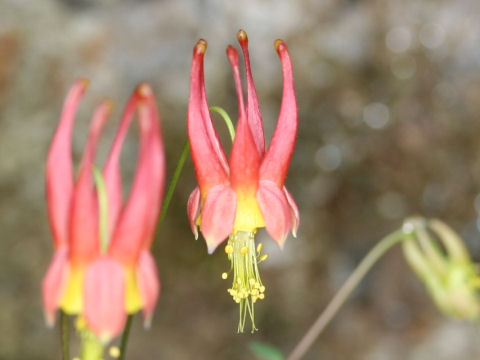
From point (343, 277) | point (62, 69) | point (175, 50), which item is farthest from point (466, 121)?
point (62, 69)

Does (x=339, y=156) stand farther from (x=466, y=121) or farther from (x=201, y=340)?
(x=201, y=340)

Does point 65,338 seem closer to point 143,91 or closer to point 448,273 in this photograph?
point 143,91

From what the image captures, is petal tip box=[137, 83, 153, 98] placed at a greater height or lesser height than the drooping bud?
greater

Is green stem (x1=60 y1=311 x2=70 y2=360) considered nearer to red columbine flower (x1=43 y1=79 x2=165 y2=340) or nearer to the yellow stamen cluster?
red columbine flower (x1=43 y1=79 x2=165 y2=340)

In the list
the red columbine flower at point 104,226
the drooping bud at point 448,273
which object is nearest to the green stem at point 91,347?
the red columbine flower at point 104,226

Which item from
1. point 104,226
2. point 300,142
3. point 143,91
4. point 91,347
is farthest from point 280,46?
point 300,142

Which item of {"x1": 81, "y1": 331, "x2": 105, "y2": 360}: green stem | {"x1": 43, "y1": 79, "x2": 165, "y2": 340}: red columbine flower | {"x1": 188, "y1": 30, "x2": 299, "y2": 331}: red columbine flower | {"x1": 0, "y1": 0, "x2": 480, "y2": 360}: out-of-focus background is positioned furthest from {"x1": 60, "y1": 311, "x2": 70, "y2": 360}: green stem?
{"x1": 0, "y1": 0, "x2": 480, "y2": 360}: out-of-focus background
